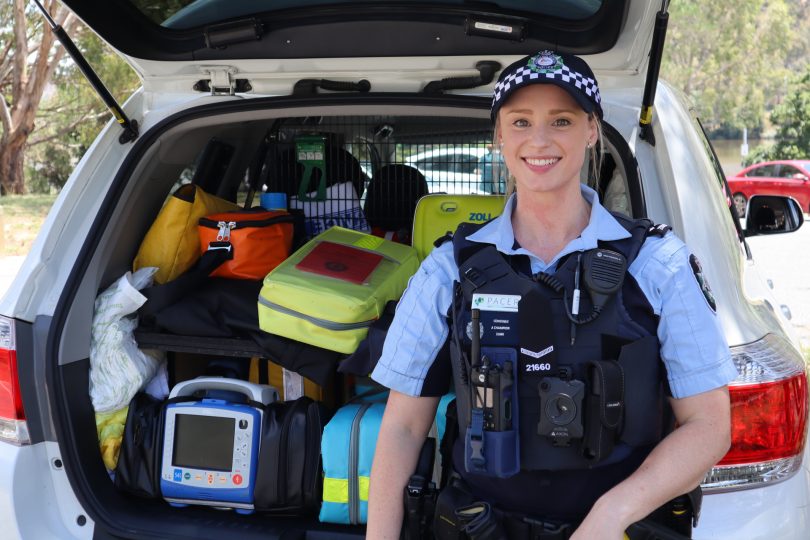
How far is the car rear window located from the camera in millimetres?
2260

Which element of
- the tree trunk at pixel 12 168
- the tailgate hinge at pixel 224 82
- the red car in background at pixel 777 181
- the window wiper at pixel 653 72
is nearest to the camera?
the window wiper at pixel 653 72

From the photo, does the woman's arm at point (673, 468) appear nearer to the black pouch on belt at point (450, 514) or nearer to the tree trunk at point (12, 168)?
the black pouch on belt at point (450, 514)

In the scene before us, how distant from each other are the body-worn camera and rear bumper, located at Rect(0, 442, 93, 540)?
1353 mm

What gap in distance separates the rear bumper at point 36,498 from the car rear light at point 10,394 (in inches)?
1.2

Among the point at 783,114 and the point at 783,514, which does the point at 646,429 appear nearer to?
the point at 783,514

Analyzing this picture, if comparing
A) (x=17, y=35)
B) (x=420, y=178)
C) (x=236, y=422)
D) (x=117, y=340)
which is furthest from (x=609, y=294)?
(x=17, y=35)

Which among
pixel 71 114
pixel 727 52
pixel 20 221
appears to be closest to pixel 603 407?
pixel 20 221

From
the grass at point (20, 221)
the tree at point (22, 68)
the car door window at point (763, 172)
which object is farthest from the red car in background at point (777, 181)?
the tree at point (22, 68)

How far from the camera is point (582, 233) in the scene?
1.65 metres

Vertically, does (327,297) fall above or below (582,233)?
below

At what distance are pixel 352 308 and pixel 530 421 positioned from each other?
3.14 ft

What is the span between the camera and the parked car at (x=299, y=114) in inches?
74.8

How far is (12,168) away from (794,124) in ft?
69.1

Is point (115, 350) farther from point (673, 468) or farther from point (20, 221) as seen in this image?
point (20, 221)
